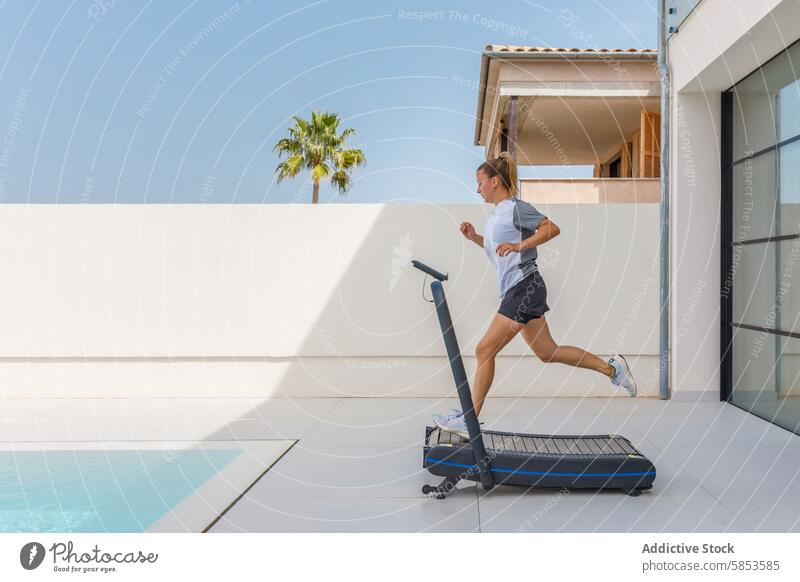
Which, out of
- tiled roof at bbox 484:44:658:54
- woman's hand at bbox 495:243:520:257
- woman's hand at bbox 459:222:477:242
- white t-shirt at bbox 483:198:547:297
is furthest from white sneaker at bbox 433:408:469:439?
tiled roof at bbox 484:44:658:54

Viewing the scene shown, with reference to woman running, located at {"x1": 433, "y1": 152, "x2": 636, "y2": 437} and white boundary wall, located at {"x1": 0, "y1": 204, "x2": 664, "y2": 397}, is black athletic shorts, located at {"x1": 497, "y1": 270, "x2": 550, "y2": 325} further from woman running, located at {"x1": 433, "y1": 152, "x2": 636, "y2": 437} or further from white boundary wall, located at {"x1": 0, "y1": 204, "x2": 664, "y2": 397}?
white boundary wall, located at {"x1": 0, "y1": 204, "x2": 664, "y2": 397}

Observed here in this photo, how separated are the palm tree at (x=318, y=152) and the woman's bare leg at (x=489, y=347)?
591 inches

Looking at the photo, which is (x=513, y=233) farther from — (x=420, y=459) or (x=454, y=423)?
(x=420, y=459)

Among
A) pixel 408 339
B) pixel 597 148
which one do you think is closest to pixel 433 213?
pixel 408 339

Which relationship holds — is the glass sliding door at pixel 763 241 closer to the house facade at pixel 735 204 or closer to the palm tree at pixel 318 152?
the house facade at pixel 735 204

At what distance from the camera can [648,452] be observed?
4.03m

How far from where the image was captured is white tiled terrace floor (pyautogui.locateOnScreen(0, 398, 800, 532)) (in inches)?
113

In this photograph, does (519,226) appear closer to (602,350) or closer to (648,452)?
(648,452)

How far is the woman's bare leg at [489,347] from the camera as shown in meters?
3.64

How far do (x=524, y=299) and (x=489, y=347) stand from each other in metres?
0.31

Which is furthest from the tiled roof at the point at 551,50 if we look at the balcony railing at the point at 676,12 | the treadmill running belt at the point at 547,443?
the treadmill running belt at the point at 547,443

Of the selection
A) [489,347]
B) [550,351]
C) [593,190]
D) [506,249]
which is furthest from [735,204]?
[593,190]

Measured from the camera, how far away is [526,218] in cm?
372
